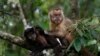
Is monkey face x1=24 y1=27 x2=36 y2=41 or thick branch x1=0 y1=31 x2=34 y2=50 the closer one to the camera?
thick branch x1=0 y1=31 x2=34 y2=50

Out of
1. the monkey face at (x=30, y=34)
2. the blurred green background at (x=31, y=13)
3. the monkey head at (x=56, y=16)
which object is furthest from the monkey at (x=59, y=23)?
the monkey face at (x=30, y=34)


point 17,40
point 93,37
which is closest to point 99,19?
point 93,37

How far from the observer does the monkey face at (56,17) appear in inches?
205

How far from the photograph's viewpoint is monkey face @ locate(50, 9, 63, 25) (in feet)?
17.1

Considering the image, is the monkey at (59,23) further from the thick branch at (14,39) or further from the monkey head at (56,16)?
the thick branch at (14,39)

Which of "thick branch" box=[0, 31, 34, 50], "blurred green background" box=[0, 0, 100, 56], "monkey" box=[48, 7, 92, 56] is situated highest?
"blurred green background" box=[0, 0, 100, 56]

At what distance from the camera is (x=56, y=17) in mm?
5211

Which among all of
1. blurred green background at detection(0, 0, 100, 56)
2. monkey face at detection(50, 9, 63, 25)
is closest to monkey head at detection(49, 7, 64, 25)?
monkey face at detection(50, 9, 63, 25)

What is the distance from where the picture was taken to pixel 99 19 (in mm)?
4473

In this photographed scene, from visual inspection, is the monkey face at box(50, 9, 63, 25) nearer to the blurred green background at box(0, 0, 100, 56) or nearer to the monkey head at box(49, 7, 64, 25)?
the monkey head at box(49, 7, 64, 25)

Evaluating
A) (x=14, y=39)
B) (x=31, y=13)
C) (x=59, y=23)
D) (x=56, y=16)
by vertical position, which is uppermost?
(x=31, y=13)

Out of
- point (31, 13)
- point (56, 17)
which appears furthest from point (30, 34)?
point (31, 13)

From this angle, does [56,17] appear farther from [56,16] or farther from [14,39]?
[14,39]

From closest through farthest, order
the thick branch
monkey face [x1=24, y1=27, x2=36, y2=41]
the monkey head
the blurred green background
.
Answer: the thick branch
monkey face [x1=24, y1=27, x2=36, y2=41]
the monkey head
the blurred green background
